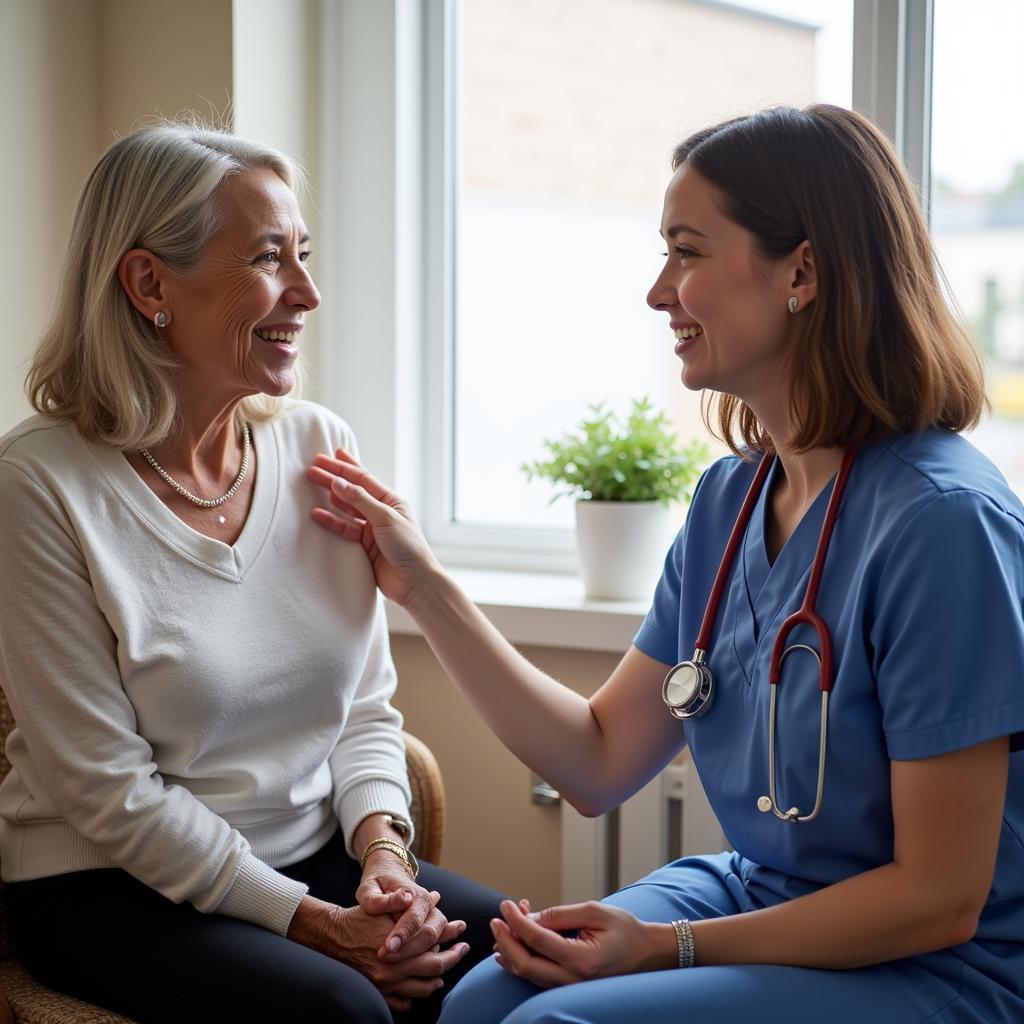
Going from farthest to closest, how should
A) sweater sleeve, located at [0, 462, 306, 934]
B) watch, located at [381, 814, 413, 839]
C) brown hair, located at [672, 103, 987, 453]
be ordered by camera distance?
watch, located at [381, 814, 413, 839] → sweater sleeve, located at [0, 462, 306, 934] → brown hair, located at [672, 103, 987, 453]

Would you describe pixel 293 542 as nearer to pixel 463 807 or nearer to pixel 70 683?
pixel 70 683

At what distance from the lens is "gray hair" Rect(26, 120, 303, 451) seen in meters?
1.53

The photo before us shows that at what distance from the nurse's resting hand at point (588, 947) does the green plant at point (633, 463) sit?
3.30 feet

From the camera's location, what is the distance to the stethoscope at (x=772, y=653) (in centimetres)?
125

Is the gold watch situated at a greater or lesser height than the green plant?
lesser

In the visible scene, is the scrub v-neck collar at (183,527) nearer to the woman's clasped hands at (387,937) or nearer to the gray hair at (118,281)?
the gray hair at (118,281)

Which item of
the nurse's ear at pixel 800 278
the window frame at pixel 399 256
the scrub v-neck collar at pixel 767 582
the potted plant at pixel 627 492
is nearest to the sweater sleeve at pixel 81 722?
the scrub v-neck collar at pixel 767 582

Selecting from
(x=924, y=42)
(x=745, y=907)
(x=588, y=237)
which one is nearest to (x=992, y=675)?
(x=745, y=907)

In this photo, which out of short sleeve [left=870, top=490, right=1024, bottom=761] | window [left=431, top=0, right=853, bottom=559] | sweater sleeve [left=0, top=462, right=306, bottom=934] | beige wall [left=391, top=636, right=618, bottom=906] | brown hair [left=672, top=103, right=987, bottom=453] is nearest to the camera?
short sleeve [left=870, top=490, right=1024, bottom=761]

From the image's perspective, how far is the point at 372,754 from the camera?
1747 millimetres

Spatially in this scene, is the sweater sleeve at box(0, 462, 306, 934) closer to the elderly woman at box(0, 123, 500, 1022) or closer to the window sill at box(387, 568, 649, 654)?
the elderly woman at box(0, 123, 500, 1022)

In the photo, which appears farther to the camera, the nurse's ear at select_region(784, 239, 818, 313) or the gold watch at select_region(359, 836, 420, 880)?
the gold watch at select_region(359, 836, 420, 880)

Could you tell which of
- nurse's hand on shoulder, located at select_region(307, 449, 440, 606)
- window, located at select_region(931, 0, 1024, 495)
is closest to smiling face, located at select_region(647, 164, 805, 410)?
nurse's hand on shoulder, located at select_region(307, 449, 440, 606)

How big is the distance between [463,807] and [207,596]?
95cm
